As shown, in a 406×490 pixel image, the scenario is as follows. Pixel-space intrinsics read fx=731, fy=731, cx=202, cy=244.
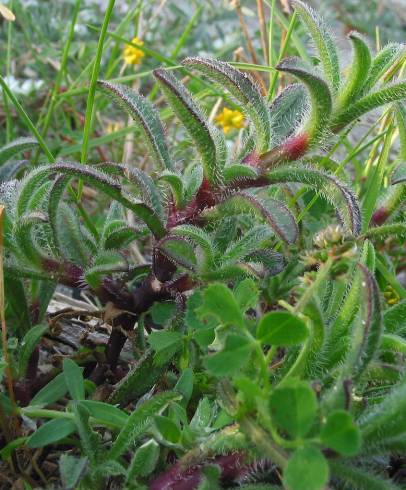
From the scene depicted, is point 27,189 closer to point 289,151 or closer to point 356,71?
point 289,151

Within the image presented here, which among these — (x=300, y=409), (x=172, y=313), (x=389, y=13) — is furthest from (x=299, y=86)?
(x=389, y=13)

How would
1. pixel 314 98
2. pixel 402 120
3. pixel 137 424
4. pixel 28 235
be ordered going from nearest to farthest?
1. pixel 137 424
2. pixel 314 98
3. pixel 28 235
4. pixel 402 120

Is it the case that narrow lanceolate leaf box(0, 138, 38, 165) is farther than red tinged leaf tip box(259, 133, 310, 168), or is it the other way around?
narrow lanceolate leaf box(0, 138, 38, 165)

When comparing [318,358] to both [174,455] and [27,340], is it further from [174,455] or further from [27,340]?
[27,340]

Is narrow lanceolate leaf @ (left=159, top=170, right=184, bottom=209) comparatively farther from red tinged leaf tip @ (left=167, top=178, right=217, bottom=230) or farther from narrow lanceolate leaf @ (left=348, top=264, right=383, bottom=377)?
narrow lanceolate leaf @ (left=348, top=264, right=383, bottom=377)

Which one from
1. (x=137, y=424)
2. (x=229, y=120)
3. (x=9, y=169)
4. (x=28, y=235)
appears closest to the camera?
(x=137, y=424)

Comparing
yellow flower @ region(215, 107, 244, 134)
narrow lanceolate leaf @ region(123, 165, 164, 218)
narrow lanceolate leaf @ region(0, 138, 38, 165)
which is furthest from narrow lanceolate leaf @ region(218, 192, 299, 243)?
yellow flower @ region(215, 107, 244, 134)

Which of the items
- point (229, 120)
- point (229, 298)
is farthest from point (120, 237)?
point (229, 120)
